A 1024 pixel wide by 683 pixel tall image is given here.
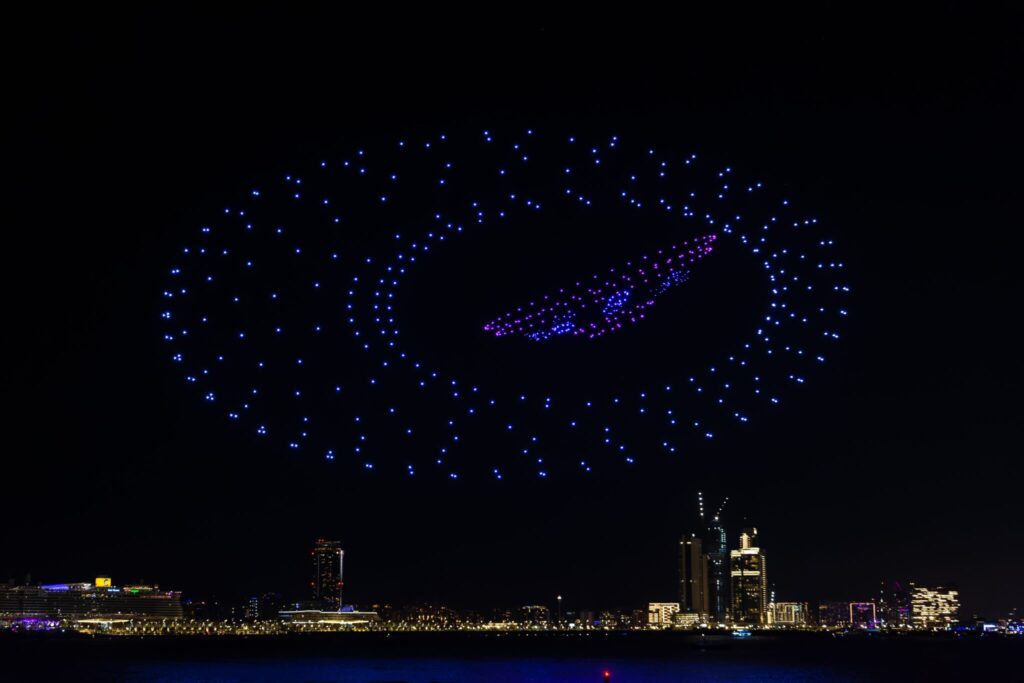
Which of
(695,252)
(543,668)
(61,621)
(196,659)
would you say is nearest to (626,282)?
(695,252)

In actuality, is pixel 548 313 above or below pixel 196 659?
above

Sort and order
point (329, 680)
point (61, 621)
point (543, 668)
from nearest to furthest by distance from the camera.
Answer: point (329, 680) < point (543, 668) < point (61, 621)

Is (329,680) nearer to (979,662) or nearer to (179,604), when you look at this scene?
(979,662)

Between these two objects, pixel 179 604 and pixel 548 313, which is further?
pixel 179 604

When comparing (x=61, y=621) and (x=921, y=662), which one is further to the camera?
(x=61, y=621)

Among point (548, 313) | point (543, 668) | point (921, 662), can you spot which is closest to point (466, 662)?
point (543, 668)

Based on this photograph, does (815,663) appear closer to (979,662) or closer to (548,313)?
(979,662)

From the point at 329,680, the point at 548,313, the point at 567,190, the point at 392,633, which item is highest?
the point at 567,190

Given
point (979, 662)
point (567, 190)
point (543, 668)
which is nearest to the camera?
point (567, 190)

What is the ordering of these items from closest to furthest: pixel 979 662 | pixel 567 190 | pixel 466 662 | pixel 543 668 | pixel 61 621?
pixel 567 190, pixel 543 668, pixel 466 662, pixel 979 662, pixel 61 621
